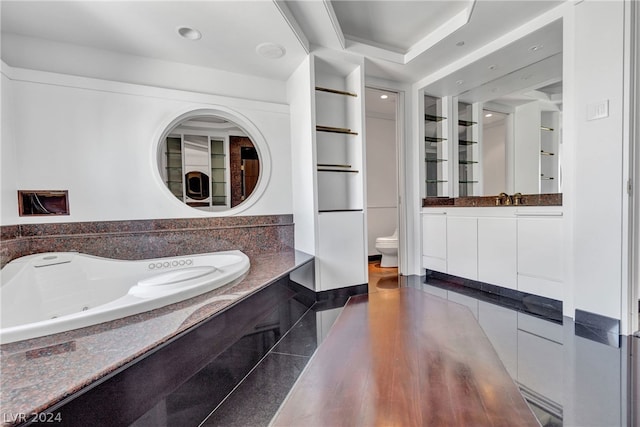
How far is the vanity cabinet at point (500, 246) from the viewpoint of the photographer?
88.1 inches

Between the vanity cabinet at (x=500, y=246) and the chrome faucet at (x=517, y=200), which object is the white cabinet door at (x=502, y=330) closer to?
the vanity cabinet at (x=500, y=246)

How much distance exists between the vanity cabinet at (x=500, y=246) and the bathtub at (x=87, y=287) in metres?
2.29

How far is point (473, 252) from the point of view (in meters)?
2.88

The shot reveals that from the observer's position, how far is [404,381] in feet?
2.88

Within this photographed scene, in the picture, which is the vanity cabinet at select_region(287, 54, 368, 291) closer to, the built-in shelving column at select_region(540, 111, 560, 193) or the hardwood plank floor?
the hardwood plank floor

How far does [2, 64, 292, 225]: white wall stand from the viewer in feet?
6.52

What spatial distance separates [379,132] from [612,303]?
146 inches

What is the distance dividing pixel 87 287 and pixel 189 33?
2028 millimetres

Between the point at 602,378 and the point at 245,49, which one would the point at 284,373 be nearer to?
the point at 602,378

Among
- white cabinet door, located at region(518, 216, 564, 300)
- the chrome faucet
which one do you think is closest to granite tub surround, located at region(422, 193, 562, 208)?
the chrome faucet

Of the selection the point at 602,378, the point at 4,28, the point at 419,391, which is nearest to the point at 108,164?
the point at 4,28

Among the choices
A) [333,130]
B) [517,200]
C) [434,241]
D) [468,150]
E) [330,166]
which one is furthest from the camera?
[468,150]

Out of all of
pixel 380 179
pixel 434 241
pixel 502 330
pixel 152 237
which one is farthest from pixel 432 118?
pixel 152 237

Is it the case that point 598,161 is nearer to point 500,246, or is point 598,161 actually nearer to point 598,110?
point 598,110
